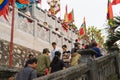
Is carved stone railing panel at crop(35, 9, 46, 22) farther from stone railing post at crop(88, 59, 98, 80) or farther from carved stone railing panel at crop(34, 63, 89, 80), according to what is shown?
carved stone railing panel at crop(34, 63, 89, 80)

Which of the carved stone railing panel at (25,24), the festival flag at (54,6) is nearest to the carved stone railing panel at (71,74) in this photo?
the carved stone railing panel at (25,24)

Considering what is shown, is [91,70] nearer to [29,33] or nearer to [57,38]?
[29,33]

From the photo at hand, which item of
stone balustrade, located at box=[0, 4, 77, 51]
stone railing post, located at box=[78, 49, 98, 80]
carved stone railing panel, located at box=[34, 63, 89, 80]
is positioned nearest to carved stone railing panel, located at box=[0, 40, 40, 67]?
stone balustrade, located at box=[0, 4, 77, 51]

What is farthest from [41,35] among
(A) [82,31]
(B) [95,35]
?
(B) [95,35]

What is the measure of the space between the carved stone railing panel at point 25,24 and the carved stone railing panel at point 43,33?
2.42 feet

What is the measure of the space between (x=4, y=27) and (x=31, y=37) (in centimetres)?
248

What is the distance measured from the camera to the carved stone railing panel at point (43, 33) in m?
17.4

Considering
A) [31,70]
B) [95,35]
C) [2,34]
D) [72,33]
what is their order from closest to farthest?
[31,70]
[2,34]
[72,33]
[95,35]

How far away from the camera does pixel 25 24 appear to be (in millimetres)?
16000

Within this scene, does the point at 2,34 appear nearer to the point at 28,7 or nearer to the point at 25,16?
the point at 25,16

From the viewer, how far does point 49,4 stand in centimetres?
2723

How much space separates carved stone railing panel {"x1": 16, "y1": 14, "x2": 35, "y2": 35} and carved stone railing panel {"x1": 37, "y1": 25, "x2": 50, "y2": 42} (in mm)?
739

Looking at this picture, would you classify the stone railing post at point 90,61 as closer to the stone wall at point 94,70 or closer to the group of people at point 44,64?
the stone wall at point 94,70

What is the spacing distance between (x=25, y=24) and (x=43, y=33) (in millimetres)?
2097
